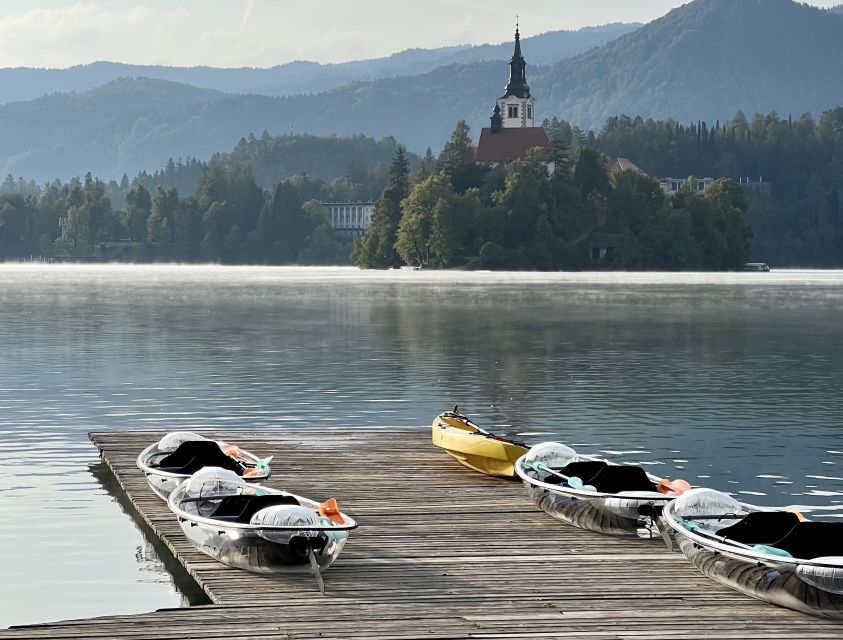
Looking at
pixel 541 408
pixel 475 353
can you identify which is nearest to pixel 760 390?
pixel 541 408

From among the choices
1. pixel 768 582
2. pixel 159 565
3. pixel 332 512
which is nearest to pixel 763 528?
pixel 768 582

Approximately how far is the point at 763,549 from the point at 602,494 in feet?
13.5

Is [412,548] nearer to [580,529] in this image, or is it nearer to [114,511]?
[580,529]

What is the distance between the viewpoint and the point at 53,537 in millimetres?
24281

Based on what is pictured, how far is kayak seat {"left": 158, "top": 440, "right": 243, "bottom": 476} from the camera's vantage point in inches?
981

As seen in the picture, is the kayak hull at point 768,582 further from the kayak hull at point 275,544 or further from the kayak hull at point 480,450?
the kayak hull at point 480,450

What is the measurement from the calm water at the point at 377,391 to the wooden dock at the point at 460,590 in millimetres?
1880

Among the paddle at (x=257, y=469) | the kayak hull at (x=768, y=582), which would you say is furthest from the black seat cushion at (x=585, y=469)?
the paddle at (x=257, y=469)

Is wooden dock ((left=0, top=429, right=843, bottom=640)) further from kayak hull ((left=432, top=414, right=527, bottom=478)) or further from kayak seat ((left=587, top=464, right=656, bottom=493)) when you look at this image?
kayak hull ((left=432, top=414, right=527, bottom=478))

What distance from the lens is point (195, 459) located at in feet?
82.5

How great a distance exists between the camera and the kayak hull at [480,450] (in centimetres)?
2638

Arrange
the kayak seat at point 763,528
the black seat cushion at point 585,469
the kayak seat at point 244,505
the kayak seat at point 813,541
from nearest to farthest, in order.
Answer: the kayak seat at point 813,541
the kayak seat at point 763,528
the kayak seat at point 244,505
the black seat cushion at point 585,469

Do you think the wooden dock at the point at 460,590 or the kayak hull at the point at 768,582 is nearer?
the wooden dock at the point at 460,590

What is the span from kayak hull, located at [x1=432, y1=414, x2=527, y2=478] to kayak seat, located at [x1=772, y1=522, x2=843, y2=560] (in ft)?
28.7
